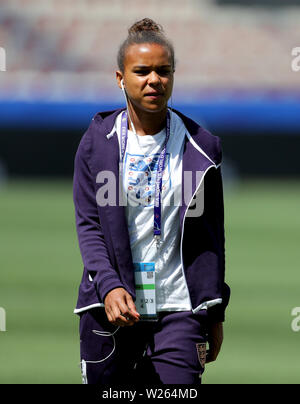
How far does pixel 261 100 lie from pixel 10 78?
659 cm

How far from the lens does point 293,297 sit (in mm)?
10086

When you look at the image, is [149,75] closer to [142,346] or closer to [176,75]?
[142,346]

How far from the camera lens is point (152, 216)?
3.94 m

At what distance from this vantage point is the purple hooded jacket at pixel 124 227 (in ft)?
12.8

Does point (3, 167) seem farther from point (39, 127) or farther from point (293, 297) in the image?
point (293, 297)

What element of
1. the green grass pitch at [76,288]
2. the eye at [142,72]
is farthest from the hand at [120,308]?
the green grass pitch at [76,288]

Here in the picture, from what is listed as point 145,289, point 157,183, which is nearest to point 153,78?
point 157,183

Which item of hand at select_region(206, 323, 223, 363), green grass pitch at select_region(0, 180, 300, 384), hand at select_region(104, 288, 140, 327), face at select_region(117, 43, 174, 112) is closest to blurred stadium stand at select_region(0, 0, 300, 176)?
green grass pitch at select_region(0, 180, 300, 384)

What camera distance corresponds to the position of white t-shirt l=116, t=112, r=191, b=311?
155 inches

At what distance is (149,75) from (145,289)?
0.87 meters

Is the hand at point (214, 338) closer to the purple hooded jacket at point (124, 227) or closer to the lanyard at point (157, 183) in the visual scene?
the purple hooded jacket at point (124, 227)

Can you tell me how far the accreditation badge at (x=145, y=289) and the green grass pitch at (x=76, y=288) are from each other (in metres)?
2.82

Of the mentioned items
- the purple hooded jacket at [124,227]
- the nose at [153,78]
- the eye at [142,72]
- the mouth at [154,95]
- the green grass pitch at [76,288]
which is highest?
the eye at [142,72]

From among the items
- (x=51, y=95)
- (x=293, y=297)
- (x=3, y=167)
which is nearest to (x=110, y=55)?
(x=51, y=95)
